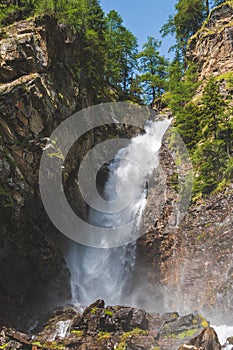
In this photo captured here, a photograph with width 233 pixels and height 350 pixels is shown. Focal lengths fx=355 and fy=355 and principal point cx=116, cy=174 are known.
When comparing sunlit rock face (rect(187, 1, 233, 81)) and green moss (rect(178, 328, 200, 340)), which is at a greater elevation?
sunlit rock face (rect(187, 1, 233, 81))

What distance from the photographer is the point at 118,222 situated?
78.7ft

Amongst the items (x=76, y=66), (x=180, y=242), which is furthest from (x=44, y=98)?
(x=180, y=242)

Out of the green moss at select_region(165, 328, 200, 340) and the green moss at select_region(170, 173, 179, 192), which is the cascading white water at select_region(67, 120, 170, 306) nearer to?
the green moss at select_region(170, 173, 179, 192)

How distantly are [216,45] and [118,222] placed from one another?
66.5 ft

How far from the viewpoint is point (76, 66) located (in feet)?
85.1

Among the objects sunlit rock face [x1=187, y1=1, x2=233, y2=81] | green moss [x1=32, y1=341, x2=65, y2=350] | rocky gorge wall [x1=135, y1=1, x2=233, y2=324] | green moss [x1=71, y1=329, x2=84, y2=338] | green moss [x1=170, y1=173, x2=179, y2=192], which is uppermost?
sunlit rock face [x1=187, y1=1, x2=233, y2=81]

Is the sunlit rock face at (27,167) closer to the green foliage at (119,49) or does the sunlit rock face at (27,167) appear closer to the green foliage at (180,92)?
the green foliage at (180,92)

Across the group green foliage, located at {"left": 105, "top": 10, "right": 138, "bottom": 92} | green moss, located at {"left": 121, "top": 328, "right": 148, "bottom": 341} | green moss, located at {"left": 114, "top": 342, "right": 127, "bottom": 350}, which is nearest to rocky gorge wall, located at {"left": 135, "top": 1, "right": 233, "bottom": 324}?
green moss, located at {"left": 121, "top": 328, "right": 148, "bottom": 341}

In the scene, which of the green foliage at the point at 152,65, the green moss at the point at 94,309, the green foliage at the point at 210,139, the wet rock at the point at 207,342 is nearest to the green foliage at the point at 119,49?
the green foliage at the point at 152,65

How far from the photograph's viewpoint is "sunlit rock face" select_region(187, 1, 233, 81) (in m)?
31.9

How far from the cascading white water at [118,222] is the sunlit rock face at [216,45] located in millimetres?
6760

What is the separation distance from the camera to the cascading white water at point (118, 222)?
20.2 metres

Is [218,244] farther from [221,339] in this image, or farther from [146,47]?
[146,47]

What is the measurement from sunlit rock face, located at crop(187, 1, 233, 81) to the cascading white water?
6.76 metres
